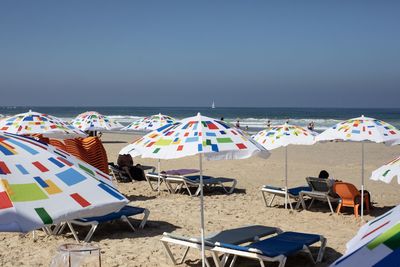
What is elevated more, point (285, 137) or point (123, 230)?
point (285, 137)

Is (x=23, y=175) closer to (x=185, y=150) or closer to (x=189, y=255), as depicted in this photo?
(x=185, y=150)

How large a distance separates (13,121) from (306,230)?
631 centimetres

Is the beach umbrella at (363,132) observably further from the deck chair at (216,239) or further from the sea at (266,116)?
the sea at (266,116)

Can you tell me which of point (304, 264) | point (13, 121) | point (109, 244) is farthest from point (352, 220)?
point (13, 121)

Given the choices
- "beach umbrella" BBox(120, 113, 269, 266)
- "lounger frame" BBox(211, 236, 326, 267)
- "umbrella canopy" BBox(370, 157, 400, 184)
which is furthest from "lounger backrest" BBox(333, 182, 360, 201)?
"umbrella canopy" BBox(370, 157, 400, 184)

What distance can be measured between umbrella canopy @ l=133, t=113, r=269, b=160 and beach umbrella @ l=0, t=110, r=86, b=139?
4.58m

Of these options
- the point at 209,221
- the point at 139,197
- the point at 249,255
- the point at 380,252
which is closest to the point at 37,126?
the point at 139,197

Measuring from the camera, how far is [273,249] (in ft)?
19.4

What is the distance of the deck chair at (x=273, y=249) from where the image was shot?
567 centimetres

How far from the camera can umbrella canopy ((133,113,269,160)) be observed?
5281 millimetres

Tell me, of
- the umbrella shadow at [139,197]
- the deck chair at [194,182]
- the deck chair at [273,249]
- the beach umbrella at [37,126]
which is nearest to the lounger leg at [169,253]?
the deck chair at [273,249]

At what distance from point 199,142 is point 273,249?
1.67m

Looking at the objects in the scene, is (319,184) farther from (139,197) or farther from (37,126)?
(37,126)

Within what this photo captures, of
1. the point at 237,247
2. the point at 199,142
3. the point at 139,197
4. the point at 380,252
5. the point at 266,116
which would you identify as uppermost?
the point at 199,142
